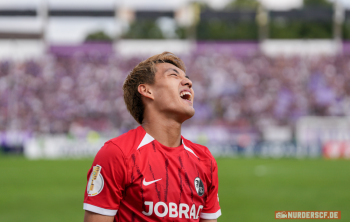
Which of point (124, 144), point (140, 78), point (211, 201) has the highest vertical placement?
point (140, 78)

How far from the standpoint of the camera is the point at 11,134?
24.5 meters

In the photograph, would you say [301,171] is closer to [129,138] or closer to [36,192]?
[36,192]

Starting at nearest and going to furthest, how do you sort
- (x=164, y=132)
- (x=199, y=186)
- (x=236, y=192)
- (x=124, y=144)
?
(x=124, y=144) < (x=199, y=186) < (x=164, y=132) < (x=236, y=192)

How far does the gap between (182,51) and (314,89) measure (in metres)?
12.1

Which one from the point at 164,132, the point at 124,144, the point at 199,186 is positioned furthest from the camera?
the point at 164,132

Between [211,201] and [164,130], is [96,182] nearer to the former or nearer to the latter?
[164,130]

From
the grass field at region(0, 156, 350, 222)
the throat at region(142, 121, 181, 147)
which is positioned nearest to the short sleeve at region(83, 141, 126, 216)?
the throat at region(142, 121, 181, 147)

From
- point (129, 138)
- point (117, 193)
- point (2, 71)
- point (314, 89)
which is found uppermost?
point (2, 71)

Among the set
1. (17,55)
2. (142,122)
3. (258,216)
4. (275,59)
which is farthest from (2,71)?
(142,122)

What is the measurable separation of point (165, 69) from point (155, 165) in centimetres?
70

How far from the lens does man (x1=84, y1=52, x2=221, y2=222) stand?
2.49 m

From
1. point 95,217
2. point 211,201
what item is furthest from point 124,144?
point 211,201

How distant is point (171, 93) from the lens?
9.32 feet

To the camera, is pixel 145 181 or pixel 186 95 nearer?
pixel 145 181
